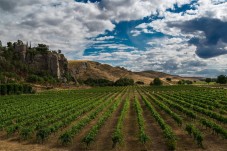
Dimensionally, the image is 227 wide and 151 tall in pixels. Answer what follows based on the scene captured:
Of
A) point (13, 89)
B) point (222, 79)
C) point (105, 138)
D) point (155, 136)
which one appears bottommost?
point (105, 138)

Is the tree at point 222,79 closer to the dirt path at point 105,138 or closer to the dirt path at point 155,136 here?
the dirt path at point 155,136

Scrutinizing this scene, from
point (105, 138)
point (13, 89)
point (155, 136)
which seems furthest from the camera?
point (13, 89)

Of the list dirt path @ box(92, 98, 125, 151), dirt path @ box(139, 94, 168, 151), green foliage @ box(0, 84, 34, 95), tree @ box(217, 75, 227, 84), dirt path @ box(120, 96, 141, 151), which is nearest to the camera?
dirt path @ box(139, 94, 168, 151)

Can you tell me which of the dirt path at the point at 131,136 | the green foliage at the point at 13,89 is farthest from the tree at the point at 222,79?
the dirt path at the point at 131,136

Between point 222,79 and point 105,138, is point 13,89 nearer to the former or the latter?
point 105,138

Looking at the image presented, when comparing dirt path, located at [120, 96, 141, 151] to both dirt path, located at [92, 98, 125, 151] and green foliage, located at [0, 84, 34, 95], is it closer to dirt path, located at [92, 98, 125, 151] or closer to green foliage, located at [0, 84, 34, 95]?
dirt path, located at [92, 98, 125, 151]

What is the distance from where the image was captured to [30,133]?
24.4m

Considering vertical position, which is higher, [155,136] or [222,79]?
[222,79]

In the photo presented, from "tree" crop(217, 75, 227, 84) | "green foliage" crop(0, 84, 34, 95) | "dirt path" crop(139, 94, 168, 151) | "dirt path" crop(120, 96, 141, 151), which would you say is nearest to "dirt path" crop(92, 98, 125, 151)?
"dirt path" crop(120, 96, 141, 151)

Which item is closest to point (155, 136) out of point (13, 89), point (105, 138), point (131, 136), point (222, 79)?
point (131, 136)

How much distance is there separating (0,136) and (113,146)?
474 inches

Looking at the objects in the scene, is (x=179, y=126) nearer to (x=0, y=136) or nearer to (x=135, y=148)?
(x=135, y=148)

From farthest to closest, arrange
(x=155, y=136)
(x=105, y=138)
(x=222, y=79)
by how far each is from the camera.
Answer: (x=222, y=79)
(x=155, y=136)
(x=105, y=138)

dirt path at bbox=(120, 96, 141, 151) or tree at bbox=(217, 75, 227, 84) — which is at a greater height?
tree at bbox=(217, 75, 227, 84)
